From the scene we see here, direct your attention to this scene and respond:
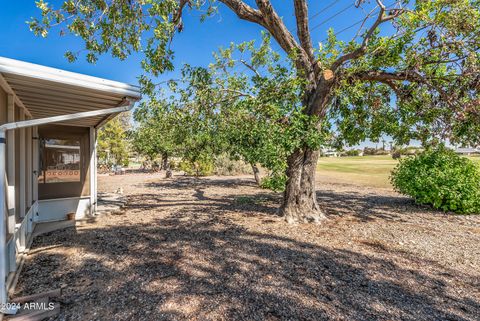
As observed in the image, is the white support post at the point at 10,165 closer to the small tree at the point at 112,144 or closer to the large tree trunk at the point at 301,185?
the large tree trunk at the point at 301,185

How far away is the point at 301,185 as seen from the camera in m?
5.96

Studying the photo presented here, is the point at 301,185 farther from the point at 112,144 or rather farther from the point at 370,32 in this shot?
the point at 112,144

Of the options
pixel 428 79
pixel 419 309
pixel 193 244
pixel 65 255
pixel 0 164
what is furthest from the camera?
pixel 428 79

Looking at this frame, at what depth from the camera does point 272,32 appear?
18.7ft

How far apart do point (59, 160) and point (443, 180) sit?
33.0 ft

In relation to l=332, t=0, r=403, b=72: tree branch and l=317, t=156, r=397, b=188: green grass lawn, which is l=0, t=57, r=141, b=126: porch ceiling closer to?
l=332, t=0, r=403, b=72: tree branch

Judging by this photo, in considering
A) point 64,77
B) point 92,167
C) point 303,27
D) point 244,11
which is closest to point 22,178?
point 92,167

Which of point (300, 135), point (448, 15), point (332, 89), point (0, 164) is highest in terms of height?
point (448, 15)

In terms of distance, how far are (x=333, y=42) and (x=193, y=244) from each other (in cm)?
521

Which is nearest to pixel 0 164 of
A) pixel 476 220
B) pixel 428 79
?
pixel 428 79

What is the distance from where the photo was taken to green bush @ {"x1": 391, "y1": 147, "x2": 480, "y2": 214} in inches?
261

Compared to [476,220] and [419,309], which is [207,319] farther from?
[476,220]

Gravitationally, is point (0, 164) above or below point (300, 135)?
below

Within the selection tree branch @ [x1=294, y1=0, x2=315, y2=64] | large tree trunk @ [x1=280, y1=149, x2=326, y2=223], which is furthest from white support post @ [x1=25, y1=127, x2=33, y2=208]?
tree branch @ [x1=294, y1=0, x2=315, y2=64]
